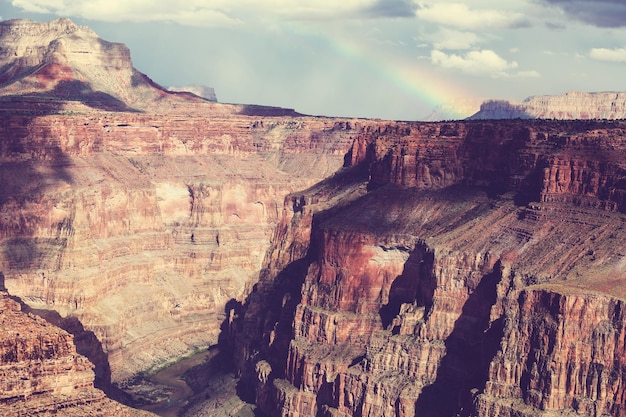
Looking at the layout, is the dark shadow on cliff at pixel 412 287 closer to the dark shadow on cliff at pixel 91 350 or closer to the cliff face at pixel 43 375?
the dark shadow on cliff at pixel 91 350

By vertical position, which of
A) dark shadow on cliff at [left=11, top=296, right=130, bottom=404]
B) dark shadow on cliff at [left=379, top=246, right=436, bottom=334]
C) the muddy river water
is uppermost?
dark shadow on cliff at [left=379, top=246, right=436, bottom=334]

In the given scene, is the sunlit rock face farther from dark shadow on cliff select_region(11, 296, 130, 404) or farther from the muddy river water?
the muddy river water

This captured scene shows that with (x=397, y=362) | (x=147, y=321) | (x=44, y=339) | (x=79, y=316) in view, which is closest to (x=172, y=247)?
(x=147, y=321)

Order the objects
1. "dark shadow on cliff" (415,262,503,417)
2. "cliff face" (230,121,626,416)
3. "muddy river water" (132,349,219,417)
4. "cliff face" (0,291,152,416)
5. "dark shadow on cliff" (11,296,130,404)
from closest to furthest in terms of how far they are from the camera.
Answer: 1. "cliff face" (0,291,152,416)
2. "cliff face" (230,121,626,416)
3. "dark shadow on cliff" (415,262,503,417)
4. "dark shadow on cliff" (11,296,130,404)
5. "muddy river water" (132,349,219,417)

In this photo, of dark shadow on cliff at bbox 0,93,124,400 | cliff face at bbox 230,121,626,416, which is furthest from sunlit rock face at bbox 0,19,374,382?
cliff face at bbox 230,121,626,416

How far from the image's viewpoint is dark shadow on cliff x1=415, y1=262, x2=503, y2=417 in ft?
345

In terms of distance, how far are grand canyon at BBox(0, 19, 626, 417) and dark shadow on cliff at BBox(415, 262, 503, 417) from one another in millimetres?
199

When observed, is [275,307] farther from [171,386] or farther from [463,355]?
[463,355]

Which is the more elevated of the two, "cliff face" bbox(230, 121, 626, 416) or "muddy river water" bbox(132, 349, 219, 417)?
"cliff face" bbox(230, 121, 626, 416)

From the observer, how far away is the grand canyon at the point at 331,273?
94.0 metres

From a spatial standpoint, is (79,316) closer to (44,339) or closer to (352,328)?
(352,328)

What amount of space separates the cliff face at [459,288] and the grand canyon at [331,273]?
190mm

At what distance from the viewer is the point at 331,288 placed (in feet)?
406

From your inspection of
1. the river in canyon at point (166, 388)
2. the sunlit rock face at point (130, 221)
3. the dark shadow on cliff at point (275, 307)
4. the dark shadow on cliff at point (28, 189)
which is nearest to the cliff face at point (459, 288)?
the dark shadow on cliff at point (275, 307)
